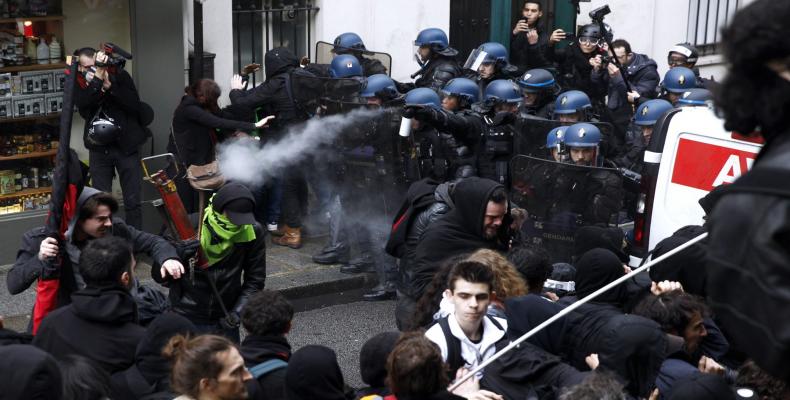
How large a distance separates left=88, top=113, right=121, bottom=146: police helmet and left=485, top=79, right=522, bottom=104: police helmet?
126 inches

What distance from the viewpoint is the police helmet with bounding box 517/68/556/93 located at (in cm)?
1048

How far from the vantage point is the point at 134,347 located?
16.5ft

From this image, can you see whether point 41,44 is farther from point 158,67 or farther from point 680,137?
point 680,137

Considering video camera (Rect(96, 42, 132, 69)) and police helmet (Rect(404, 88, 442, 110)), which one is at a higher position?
video camera (Rect(96, 42, 132, 69))

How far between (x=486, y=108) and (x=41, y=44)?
3.88 metres

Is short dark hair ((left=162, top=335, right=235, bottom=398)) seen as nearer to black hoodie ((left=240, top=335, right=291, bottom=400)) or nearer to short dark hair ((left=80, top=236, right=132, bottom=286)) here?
black hoodie ((left=240, top=335, right=291, bottom=400))

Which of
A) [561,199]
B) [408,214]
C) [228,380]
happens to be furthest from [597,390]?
[561,199]

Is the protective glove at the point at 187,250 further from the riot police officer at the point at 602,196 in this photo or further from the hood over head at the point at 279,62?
the hood over head at the point at 279,62

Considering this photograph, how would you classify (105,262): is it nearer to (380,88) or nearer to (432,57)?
(380,88)

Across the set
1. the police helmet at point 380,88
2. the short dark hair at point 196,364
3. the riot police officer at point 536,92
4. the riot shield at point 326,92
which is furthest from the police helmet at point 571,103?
the short dark hair at point 196,364

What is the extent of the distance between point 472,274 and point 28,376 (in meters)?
2.02

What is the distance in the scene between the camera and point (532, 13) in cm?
1298

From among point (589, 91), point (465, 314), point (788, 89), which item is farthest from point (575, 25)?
point (788, 89)

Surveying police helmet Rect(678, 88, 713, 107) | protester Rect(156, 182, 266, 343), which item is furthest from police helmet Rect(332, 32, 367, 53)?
protester Rect(156, 182, 266, 343)
